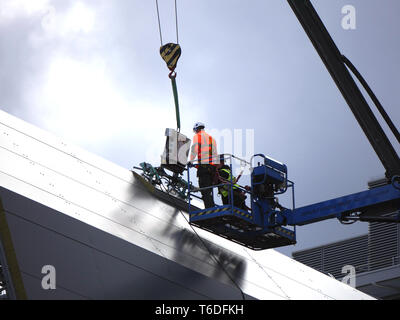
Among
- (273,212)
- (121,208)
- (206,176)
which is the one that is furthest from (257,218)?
(121,208)

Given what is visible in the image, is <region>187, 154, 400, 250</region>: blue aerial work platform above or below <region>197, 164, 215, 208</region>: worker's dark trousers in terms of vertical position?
below

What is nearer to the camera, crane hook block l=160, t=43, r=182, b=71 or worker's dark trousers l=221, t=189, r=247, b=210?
worker's dark trousers l=221, t=189, r=247, b=210

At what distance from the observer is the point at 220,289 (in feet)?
52.0

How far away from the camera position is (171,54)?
19.2 metres

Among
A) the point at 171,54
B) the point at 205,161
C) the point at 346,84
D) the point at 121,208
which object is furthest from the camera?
the point at 171,54

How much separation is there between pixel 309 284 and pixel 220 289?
19.1 ft

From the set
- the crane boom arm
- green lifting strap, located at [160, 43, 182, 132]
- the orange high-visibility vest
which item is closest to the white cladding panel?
the orange high-visibility vest

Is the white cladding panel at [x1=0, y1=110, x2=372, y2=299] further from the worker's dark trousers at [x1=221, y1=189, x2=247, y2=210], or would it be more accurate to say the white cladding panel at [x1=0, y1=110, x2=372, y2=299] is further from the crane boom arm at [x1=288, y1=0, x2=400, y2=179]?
the crane boom arm at [x1=288, y1=0, x2=400, y2=179]

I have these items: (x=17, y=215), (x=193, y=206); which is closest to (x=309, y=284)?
(x=193, y=206)

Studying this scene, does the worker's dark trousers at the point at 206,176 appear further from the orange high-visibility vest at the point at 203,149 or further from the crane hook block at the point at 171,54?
the crane hook block at the point at 171,54

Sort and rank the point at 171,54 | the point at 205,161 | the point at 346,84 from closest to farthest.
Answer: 1. the point at 346,84
2. the point at 205,161
3. the point at 171,54

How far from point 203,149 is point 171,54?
307 cm

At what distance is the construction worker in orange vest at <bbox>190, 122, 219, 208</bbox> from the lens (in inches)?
703

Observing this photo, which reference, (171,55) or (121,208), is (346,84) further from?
(121,208)
